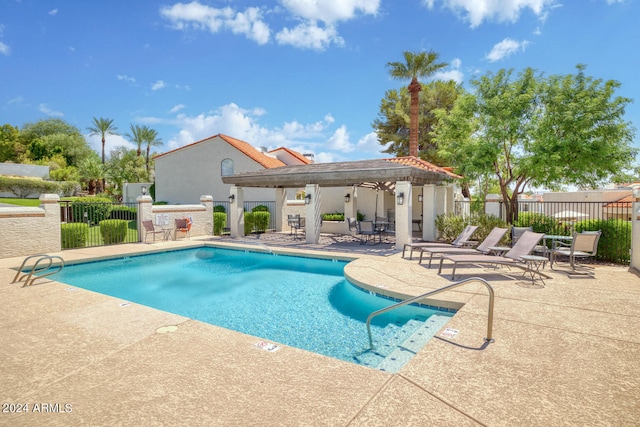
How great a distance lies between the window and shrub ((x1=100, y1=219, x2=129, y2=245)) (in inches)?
561

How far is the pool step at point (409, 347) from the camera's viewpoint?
4.66m

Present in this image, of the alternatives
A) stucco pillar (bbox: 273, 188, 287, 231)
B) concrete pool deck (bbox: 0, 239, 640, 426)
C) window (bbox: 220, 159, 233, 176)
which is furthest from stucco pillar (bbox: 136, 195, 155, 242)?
A: window (bbox: 220, 159, 233, 176)

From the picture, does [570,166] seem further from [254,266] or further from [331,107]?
[331,107]

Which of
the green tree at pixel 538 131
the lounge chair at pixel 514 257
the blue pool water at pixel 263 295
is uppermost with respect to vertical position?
the green tree at pixel 538 131

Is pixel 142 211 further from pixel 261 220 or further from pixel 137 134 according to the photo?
pixel 137 134

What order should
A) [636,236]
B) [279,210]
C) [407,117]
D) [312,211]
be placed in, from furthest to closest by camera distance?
1. [407,117]
2. [279,210]
3. [312,211]
4. [636,236]

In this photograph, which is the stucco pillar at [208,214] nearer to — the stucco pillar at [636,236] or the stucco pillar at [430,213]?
the stucco pillar at [430,213]

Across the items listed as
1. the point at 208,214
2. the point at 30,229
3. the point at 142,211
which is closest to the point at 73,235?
the point at 30,229

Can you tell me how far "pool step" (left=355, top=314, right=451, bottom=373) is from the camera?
189 inches

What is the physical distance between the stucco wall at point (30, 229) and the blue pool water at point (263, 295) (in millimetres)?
Result: 2618

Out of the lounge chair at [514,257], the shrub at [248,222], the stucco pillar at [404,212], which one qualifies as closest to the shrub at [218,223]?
the shrub at [248,222]

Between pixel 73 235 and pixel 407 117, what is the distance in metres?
29.0

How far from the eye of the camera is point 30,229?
12.9 metres

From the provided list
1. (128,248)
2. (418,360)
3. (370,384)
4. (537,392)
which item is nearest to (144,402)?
(370,384)
